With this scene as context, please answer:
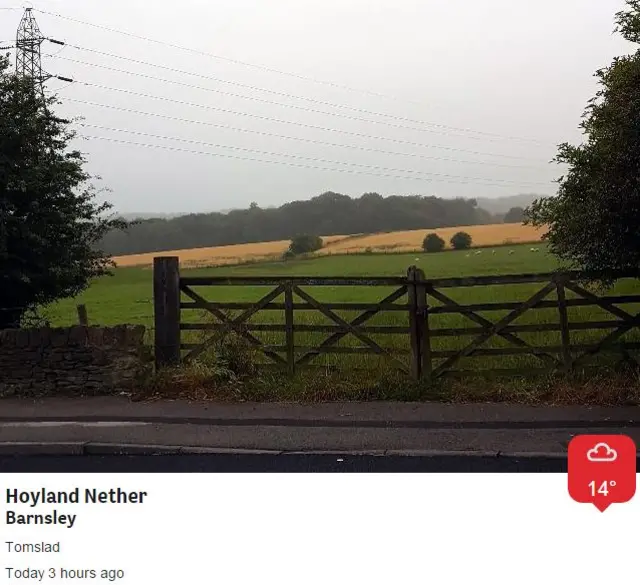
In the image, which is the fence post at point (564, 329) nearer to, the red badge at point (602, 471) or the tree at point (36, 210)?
the red badge at point (602, 471)

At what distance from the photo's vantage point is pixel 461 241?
531 inches

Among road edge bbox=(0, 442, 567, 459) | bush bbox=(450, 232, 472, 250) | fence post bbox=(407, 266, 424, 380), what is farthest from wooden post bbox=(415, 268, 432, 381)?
bush bbox=(450, 232, 472, 250)

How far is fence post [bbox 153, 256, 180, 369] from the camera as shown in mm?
8633

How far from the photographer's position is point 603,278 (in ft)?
26.7

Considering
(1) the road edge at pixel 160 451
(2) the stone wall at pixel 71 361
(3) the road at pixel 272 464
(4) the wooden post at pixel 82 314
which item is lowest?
(3) the road at pixel 272 464

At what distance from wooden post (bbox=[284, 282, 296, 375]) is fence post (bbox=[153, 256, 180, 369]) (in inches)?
55.8

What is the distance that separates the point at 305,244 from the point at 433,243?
8.76 ft

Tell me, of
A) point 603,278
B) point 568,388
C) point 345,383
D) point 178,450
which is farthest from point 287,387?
point 603,278

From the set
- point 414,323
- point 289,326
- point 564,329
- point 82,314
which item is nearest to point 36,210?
point 82,314

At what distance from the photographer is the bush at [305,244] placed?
12609 mm

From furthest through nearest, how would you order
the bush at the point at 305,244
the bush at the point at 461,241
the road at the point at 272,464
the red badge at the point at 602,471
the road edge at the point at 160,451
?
the bush at the point at 461,241, the bush at the point at 305,244, the road edge at the point at 160,451, the road at the point at 272,464, the red badge at the point at 602,471

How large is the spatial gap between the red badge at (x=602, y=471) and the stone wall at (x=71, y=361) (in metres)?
5.99

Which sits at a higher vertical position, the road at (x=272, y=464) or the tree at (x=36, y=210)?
the tree at (x=36, y=210)

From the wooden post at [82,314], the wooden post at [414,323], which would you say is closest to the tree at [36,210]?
the wooden post at [82,314]
